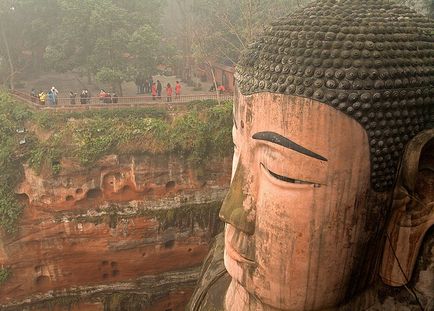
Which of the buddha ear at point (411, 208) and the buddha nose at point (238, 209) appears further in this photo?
the buddha nose at point (238, 209)

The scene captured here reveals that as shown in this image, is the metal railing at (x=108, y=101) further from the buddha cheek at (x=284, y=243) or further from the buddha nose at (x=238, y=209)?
the buddha cheek at (x=284, y=243)

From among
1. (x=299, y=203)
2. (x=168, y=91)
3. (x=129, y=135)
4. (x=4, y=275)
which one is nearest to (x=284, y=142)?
(x=299, y=203)

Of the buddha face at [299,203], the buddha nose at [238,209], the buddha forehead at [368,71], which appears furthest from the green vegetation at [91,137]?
the buddha forehead at [368,71]

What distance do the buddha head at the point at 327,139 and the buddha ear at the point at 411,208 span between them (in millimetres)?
46

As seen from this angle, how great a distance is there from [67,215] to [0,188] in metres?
1.87

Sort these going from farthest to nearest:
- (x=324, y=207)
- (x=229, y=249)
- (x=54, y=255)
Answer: (x=54, y=255) → (x=229, y=249) → (x=324, y=207)

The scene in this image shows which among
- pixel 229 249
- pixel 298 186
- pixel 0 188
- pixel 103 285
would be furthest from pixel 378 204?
pixel 0 188

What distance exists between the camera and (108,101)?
1436 cm

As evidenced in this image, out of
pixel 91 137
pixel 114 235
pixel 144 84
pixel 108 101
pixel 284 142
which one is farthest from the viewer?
pixel 144 84

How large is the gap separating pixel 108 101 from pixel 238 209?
37.2 ft

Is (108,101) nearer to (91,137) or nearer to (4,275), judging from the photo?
(91,137)

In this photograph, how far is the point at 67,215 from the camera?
459 inches

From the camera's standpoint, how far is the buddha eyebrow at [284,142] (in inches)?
131

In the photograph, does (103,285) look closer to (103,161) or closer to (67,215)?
(67,215)
